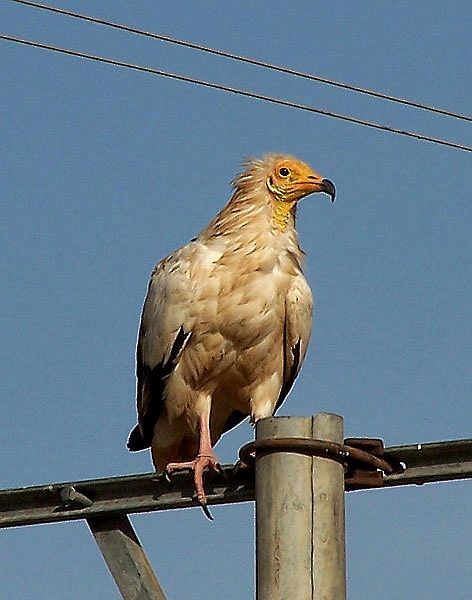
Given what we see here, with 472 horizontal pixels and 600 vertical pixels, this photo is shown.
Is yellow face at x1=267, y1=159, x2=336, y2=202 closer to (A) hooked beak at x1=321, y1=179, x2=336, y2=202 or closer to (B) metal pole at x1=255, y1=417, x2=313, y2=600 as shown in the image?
(A) hooked beak at x1=321, y1=179, x2=336, y2=202

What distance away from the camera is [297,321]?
8156mm

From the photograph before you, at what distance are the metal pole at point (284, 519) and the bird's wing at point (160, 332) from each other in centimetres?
427

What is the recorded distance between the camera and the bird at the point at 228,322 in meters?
7.96

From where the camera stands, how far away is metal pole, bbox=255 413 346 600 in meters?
3.51

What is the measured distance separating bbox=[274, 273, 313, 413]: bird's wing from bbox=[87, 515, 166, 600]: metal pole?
396cm

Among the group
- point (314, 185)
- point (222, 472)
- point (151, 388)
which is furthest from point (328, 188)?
point (222, 472)

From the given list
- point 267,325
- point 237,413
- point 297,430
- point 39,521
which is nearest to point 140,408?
point 237,413

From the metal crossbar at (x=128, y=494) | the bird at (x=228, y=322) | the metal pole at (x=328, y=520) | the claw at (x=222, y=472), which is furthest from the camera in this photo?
the bird at (x=228, y=322)

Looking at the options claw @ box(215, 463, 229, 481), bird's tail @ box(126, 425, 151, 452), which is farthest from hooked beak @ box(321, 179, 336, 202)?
claw @ box(215, 463, 229, 481)

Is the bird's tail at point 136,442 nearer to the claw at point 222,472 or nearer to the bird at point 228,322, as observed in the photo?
the bird at point 228,322

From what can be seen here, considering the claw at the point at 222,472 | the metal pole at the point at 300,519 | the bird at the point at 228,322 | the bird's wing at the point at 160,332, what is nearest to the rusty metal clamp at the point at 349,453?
the metal pole at the point at 300,519

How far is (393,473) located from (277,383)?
4.40 metres

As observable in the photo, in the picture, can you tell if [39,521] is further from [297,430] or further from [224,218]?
[224,218]

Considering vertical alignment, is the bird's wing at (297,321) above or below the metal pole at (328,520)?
above
